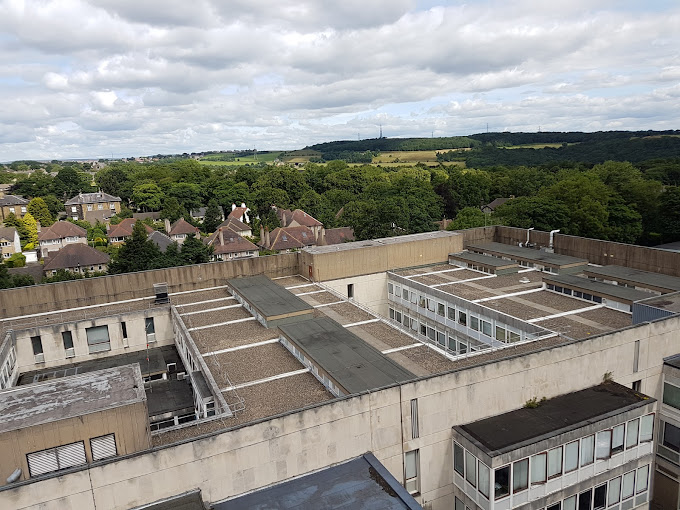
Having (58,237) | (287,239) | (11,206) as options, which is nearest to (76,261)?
(58,237)

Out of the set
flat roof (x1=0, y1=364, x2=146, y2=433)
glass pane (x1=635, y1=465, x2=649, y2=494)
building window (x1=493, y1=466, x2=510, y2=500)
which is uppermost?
flat roof (x1=0, y1=364, x2=146, y2=433)

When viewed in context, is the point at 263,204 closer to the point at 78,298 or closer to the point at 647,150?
the point at 78,298

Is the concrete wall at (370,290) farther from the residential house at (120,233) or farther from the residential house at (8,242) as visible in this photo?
the residential house at (8,242)

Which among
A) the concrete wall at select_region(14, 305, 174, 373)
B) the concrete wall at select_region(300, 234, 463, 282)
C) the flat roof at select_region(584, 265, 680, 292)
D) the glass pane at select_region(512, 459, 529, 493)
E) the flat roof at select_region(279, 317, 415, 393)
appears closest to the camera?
the glass pane at select_region(512, 459, 529, 493)

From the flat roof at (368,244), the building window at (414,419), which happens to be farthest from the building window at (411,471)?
the flat roof at (368,244)

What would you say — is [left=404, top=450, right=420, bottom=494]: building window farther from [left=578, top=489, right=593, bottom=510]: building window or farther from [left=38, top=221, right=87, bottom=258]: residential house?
[left=38, top=221, right=87, bottom=258]: residential house

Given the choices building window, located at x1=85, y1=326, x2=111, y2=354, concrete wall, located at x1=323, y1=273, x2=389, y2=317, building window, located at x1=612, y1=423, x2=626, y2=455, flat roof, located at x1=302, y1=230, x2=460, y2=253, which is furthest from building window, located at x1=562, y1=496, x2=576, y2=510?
building window, located at x1=85, y1=326, x2=111, y2=354

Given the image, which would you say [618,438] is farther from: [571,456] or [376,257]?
[376,257]
